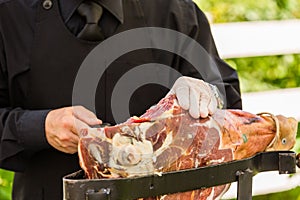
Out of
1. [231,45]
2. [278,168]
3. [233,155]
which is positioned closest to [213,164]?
[233,155]

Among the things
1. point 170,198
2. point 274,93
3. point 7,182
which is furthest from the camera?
point 274,93

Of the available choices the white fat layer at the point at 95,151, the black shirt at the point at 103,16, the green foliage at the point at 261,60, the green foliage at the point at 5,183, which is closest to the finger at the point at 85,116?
the white fat layer at the point at 95,151

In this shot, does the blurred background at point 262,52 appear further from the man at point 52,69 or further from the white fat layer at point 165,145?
the white fat layer at point 165,145

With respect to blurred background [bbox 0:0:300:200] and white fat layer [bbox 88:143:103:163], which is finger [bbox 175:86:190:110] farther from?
blurred background [bbox 0:0:300:200]

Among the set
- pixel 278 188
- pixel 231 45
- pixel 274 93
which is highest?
pixel 231 45

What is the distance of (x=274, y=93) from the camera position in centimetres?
357

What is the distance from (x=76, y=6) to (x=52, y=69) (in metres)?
0.17

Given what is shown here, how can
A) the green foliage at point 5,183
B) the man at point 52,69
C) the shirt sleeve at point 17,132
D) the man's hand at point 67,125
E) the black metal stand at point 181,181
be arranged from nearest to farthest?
1. the black metal stand at point 181,181
2. the man's hand at point 67,125
3. the shirt sleeve at point 17,132
4. the man at point 52,69
5. the green foliage at point 5,183

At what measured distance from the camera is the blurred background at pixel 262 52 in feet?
11.1

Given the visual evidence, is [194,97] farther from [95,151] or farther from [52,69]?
[52,69]

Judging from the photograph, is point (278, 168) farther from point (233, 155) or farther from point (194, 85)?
point (194, 85)

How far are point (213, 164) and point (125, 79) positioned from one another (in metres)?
0.49

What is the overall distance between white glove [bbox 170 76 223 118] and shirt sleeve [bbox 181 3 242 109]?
33 cm

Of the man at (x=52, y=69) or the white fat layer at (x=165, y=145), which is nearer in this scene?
the white fat layer at (x=165, y=145)
